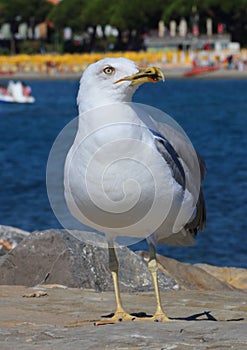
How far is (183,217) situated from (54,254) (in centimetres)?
230

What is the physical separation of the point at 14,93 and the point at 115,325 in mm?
56386

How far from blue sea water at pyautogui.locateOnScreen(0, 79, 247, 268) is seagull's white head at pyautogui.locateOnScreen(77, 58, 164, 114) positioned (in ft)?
33.1

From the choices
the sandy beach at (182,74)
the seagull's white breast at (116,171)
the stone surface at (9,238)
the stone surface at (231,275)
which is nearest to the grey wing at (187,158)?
the seagull's white breast at (116,171)

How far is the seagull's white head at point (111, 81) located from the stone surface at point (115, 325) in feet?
3.94

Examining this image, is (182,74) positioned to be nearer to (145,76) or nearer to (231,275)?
(231,275)

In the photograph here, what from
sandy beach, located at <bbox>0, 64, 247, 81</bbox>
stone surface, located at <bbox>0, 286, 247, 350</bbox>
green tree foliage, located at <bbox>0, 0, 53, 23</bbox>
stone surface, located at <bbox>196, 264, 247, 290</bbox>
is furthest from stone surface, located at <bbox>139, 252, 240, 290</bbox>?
green tree foliage, located at <bbox>0, 0, 53, 23</bbox>

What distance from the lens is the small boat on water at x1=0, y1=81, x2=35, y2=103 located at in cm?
6094

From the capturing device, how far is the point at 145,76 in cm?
631

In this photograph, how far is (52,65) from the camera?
122m

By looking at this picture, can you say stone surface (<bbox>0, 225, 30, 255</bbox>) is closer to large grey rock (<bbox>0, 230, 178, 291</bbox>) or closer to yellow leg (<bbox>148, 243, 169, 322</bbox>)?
large grey rock (<bbox>0, 230, 178, 291</bbox>)

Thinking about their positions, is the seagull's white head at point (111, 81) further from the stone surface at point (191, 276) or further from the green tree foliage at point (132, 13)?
the green tree foliage at point (132, 13)

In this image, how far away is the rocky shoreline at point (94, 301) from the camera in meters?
5.64

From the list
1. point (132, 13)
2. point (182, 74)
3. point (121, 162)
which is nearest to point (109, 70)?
point (121, 162)

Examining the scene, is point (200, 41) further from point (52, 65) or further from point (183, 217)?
point (183, 217)
